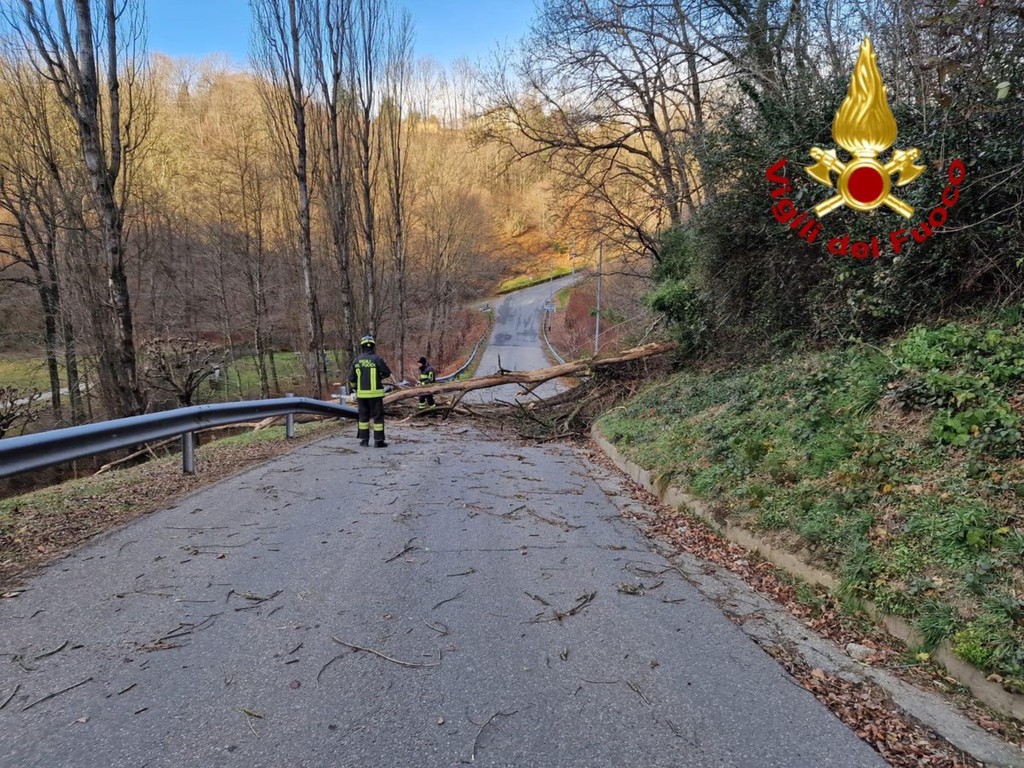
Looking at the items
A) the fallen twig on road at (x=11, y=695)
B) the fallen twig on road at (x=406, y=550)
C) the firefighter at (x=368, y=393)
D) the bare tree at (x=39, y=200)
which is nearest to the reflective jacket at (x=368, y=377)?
the firefighter at (x=368, y=393)

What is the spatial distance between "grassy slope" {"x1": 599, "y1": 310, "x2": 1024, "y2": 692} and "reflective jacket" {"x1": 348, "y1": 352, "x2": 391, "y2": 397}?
461 centimetres

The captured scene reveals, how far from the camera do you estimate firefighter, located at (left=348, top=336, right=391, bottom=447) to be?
32.5ft

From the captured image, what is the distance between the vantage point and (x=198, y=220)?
102 feet

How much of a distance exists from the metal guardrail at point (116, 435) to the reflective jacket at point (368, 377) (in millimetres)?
1405

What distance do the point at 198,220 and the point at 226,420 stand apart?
28.4 metres

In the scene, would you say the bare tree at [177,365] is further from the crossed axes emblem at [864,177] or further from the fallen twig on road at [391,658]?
the crossed axes emblem at [864,177]

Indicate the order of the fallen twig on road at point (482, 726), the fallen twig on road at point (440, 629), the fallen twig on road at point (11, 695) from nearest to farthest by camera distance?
1. the fallen twig on road at point (482, 726)
2. the fallen twig on road at point (11, 695)
3. the fallen twig on road at point (440, 629)

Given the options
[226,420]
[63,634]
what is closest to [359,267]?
[226,420]

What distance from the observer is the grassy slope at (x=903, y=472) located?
3385 mm

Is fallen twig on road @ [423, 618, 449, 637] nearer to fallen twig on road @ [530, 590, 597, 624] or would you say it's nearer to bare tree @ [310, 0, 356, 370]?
fallen twig on road @ [530, 590, 597, 624]

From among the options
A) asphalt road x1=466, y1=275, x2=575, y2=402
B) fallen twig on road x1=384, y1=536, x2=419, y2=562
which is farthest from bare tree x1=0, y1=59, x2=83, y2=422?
fallen twig on road x1=384, y1=536, x2=419, y2=562

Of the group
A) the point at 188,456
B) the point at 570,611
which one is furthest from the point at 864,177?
the point at 188,456

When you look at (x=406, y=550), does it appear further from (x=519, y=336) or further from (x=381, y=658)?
(x=519, y=336)

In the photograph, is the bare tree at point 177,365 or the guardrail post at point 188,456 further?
the bare tree at point 177,365
